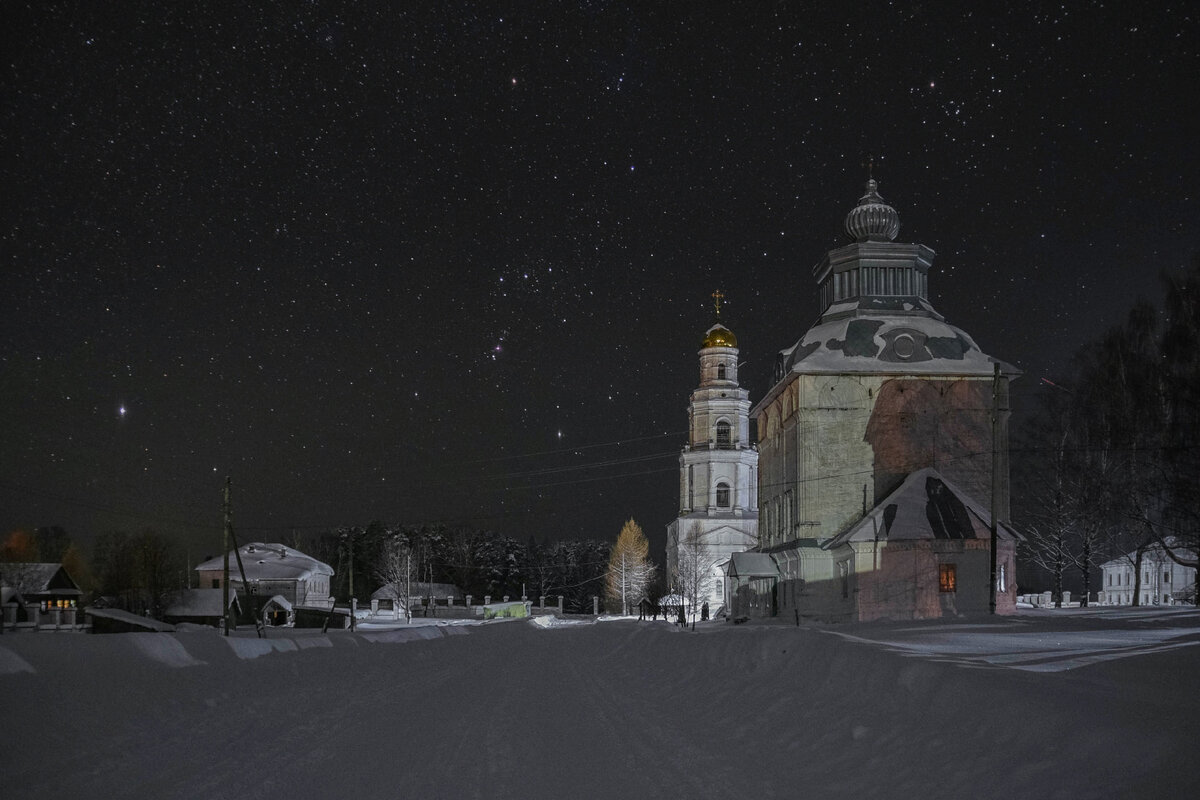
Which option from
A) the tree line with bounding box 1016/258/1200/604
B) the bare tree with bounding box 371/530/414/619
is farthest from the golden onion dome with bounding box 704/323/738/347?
the tree line with bounding box 1016/258/1200/604

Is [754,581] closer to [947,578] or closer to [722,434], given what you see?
[947,578]

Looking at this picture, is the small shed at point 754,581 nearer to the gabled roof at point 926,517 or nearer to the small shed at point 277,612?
the gabled roof at point 926,517

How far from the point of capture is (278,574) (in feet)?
309

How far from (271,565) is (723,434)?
4056 centimetres

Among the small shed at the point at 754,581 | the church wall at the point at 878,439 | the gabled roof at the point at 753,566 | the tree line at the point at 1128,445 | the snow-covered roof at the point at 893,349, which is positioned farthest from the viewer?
the small shed at the point at 754,581

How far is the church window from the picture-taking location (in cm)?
4484

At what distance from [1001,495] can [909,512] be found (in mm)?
6515

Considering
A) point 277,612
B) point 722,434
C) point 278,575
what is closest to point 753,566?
point 277,612

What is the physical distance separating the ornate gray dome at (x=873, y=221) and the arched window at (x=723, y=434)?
35832 mm

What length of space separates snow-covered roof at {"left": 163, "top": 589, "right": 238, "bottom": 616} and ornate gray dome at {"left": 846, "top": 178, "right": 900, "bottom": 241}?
134 feet

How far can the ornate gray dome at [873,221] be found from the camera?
192ft

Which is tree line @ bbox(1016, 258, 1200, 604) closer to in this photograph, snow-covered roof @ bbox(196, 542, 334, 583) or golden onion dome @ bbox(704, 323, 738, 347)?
golden onion dome @ bbox(704, 323, 738, 347)

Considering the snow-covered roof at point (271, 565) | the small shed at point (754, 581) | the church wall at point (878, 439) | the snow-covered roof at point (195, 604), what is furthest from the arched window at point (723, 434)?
the snow-covered roof at point (195, 604)

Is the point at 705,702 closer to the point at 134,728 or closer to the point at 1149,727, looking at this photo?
the point at 134,728
